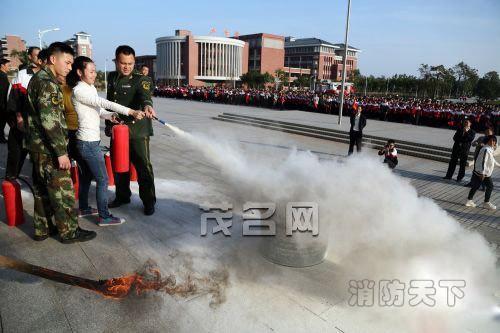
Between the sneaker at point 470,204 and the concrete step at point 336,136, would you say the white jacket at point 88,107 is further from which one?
the concrete step at point 336,136

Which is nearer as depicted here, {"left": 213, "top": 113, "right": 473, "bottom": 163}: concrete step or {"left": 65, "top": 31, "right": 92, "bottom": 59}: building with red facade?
{"left": 213, "top": 113, "right": 473, "bottom": 163}: concrete step

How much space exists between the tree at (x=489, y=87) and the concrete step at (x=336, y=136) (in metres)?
63.2

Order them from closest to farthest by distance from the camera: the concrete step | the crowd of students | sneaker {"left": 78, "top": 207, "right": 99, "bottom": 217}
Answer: sneaker {"left": 78, "top": 207, "right": 99, "bottom": 217}
the concrete step
the crowd of students

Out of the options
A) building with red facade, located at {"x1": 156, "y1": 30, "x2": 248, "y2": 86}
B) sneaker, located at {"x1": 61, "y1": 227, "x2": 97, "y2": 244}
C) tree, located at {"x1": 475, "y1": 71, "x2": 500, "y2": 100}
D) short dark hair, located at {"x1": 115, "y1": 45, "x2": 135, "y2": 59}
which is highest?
building with red facade, located at {"x1": 156, "y1": 30, "x2": 248, "y2": 86}

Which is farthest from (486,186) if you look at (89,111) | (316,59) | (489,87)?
(316,59)

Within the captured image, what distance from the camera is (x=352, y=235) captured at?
14.5ft

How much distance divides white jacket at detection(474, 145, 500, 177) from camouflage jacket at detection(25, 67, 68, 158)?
24.7 ft

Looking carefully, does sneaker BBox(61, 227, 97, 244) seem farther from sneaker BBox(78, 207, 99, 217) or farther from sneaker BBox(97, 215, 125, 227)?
sneaker BBox(78, 207, 99, 217)

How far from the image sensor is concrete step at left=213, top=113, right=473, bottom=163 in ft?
40.4

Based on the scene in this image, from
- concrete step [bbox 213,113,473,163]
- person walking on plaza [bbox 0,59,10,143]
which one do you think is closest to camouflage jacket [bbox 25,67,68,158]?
person walking on plaza [bbox 0,59,10,143]

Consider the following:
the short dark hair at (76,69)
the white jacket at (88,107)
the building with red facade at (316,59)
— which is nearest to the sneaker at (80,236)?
the white jacket at (88,107)

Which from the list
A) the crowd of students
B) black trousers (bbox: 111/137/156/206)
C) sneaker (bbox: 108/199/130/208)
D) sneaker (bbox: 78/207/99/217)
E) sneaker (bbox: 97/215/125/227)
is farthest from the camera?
the crowd of students

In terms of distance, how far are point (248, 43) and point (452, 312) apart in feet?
422

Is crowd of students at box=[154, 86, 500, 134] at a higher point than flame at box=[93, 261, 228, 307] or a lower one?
higher
